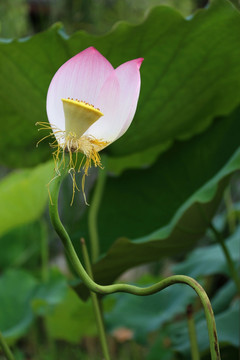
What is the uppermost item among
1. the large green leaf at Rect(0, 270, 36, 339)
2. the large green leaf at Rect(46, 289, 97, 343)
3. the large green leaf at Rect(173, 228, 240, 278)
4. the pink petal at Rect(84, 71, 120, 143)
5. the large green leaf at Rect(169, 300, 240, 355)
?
the pink petal at Rect(84, 71, 120, 143)

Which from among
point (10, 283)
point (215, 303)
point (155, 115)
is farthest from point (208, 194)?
point (10, 283)

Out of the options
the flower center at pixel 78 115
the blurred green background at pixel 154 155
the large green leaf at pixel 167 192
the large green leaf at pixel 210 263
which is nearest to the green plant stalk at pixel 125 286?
the flower center at pixel 78 115

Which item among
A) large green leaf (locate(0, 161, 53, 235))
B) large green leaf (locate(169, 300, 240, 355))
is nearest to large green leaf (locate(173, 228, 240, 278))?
large green leaf (locate(169, 300, 240, 355))

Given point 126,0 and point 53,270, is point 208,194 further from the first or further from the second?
point 126,0

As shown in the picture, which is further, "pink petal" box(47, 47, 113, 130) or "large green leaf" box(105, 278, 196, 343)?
"large green leaf" box(105, 278, 196, 343)

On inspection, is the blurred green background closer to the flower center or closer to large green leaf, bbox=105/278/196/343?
large green leaf, bbox=105/278/196/343

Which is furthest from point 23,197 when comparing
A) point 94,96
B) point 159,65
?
point 94,96
